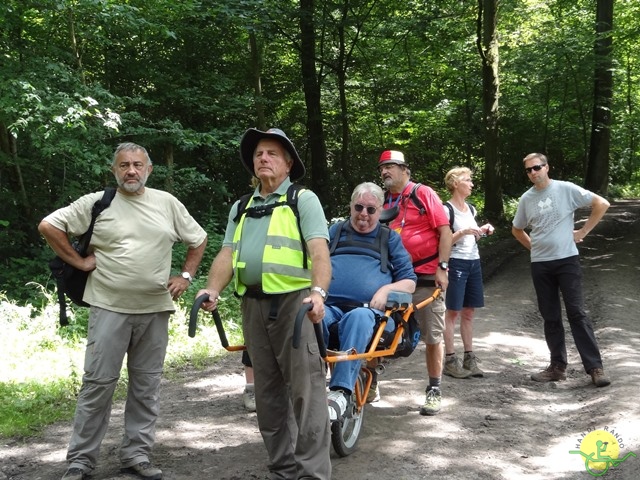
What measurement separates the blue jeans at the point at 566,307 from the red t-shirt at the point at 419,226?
58.8 inches

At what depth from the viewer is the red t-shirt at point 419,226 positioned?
6035 millimetres

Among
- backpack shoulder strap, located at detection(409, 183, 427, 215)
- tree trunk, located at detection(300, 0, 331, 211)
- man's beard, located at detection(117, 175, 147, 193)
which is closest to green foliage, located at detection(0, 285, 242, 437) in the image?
man's beard, located at detection(117, 175, 147, 193)

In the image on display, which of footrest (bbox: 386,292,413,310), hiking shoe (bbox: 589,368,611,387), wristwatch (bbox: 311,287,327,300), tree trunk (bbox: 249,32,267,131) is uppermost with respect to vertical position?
tree trunk (bbox: 249,32,267,131)

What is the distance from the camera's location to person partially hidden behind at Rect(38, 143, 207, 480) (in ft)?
14.4

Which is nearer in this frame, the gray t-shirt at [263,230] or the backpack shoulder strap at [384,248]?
the gray t-shirt at [263,230]

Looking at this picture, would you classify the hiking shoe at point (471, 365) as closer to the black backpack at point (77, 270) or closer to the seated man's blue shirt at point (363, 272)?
the seated man's blue shirt at point (363, 272)

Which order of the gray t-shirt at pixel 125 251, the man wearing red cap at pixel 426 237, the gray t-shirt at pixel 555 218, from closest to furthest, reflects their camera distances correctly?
the gray t-shirt at pixel 125 251 → the man wearing red cap at pixel 426 237 → the gray t-shirt at pixel 555 218

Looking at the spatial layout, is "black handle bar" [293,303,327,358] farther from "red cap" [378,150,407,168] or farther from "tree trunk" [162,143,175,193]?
"tree trunk" [162,143,175,193]

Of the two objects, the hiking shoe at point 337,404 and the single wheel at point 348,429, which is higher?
the hiking shoe at point 337,404

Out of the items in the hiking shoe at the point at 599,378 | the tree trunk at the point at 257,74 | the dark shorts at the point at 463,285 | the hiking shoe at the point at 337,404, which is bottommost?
the hiking shoe at the point at 599,378

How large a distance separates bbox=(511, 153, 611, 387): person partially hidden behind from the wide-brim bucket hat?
10.5ft

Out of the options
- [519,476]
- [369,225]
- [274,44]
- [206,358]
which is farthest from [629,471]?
[274,44]

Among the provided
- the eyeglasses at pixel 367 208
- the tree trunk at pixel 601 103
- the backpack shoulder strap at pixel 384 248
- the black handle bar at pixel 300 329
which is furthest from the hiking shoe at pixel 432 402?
the tree trunk at pixel 601 103

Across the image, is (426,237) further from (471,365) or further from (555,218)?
(471,365)
